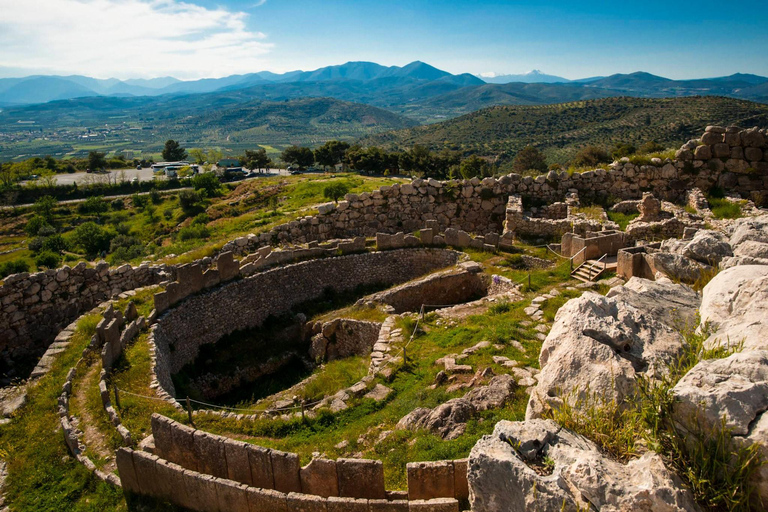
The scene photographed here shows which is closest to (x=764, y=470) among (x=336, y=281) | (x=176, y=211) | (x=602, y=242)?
(x=602, y=242)

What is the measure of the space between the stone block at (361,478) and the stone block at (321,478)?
3.4 inches

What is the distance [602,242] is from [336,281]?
873 cm

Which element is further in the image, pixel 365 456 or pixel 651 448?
pixel 365 456

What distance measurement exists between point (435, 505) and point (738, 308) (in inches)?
169

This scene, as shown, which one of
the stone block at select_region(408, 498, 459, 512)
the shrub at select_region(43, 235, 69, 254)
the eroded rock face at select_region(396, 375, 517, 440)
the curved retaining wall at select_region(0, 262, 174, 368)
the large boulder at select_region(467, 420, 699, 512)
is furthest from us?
the shrub at select_region(43, 235, 69, 254)

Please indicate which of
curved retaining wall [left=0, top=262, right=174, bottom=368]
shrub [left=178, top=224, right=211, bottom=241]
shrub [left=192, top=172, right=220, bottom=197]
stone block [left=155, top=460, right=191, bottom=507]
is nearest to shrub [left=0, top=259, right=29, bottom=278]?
shrub [left=178, top=224, right=211, bottom=241]

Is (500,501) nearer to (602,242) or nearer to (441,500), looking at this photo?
(441,500)

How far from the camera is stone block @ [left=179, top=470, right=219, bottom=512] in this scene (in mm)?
7203

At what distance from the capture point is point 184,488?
7449mm

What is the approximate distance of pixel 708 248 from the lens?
9188 mm

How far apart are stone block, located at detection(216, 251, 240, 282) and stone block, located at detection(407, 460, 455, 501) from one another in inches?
423

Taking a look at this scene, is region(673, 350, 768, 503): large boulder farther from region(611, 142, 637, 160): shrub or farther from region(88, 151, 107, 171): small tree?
region(88, 151, 107, 171): small tree

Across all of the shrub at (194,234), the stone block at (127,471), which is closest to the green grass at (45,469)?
the stone block at (127,471)

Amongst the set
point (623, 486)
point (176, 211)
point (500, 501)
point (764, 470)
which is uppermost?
Answer: point (764, 470)
